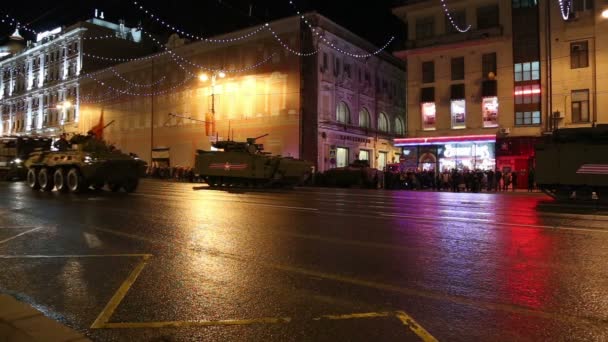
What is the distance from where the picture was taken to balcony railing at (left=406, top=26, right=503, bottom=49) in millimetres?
34375

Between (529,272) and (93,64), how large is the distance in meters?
65.9

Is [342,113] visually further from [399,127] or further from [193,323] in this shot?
[193,323]

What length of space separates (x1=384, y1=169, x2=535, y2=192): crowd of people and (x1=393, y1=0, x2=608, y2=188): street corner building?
222cm

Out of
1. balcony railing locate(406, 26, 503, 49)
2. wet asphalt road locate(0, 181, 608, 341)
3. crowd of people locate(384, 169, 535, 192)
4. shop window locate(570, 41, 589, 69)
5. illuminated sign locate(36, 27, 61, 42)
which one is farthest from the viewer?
illuminated sign locate(36, 27, 61, 42)

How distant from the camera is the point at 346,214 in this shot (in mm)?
Answer: 12578

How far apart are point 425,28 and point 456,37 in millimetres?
2801

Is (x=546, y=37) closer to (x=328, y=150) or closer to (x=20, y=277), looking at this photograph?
(x=328, y=150)

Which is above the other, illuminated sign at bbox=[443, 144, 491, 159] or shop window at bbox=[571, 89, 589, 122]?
shop window at bbox=[571, 89, 589, 122]

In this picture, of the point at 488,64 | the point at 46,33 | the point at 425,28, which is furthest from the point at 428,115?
the point at 46,33

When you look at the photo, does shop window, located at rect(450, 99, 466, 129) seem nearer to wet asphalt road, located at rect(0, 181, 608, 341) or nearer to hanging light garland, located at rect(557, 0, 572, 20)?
hanging light garland, located at rect(557, 0, 572, 20)

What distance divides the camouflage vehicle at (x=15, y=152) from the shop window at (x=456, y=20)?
95.2 feet

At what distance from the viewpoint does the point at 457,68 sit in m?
36.5

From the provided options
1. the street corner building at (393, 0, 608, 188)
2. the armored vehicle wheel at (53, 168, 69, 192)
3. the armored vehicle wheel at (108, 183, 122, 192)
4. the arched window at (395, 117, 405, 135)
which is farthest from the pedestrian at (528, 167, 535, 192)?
the arched window at (395, 117, 405, 135)

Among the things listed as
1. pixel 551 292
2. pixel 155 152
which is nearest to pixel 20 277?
pixel 551 292
